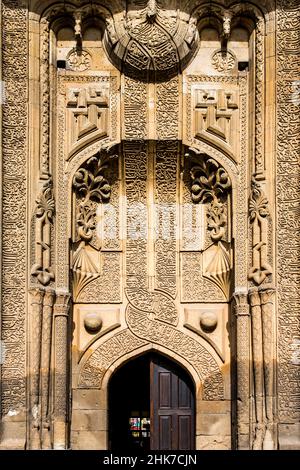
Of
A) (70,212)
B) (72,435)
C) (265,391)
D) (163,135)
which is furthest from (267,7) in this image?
(72,435)

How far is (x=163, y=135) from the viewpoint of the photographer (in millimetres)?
20297

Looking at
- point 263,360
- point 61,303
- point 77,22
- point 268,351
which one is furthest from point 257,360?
point 77,22

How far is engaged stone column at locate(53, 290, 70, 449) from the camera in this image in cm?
1947

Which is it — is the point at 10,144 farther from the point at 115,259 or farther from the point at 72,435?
the point at 72,435

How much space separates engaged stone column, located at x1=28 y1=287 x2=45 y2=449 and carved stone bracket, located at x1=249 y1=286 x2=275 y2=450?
2.92 metres

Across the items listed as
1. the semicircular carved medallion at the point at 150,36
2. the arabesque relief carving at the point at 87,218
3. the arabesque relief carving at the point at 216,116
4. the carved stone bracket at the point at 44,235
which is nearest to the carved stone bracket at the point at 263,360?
the arabesque relief carving at the point at 216,116

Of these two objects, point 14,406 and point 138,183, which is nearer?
point 14,406

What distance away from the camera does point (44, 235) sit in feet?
64.7

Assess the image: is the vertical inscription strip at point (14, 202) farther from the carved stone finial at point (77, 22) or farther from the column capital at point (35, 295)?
the carved stone finial at point (77, 22)

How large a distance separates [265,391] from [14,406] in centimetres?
340

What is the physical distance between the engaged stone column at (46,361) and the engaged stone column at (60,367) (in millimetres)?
121

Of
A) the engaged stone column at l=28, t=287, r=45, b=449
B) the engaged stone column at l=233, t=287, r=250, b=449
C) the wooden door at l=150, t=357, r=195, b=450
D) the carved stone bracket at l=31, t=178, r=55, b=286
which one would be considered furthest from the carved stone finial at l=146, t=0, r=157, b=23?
the wooden door at l=150, t=357, r=195, b=450

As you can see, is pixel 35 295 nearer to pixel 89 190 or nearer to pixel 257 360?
pixel 89 190

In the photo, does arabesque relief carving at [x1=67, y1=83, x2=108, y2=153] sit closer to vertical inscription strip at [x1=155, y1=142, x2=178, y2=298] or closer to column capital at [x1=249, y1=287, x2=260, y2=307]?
vertical inscription strip at [x1=155, y1=142, x2=178, y2=298]
